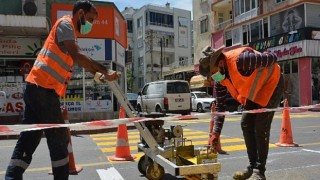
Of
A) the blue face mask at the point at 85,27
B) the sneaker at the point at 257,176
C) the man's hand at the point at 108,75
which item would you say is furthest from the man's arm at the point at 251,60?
the blue face mask at the point at 85,27

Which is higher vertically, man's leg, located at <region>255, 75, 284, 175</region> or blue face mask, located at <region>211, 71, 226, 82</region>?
blue face mask, located at <region>211, 71, 226, 82</region>

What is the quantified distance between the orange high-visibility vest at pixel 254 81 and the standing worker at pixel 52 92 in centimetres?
135

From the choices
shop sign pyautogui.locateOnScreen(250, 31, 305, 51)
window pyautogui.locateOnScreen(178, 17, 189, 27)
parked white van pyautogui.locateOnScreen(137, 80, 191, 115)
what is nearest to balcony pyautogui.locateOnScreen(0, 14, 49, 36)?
parked white van pyautogui.locateOnScreen(137, 80, 191, 115)

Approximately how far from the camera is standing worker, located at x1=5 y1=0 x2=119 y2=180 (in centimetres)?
391

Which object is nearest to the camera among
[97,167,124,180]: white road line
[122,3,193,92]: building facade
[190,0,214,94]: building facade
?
[97,167,124,180]: white road line

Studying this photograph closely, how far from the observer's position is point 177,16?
67.4m

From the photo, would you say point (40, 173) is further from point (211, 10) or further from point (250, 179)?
point (211, 10)

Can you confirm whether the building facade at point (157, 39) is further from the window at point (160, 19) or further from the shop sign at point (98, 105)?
the shop sign at point (98, 105)

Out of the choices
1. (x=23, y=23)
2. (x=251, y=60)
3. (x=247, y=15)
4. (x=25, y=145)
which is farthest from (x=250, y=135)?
(x=247, y=15)

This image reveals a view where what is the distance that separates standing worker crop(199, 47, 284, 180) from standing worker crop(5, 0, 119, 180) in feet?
4.10

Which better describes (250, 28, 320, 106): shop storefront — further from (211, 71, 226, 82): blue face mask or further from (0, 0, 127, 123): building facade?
(211, 71, 226, 82): blue face mask

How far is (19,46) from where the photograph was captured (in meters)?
18.6

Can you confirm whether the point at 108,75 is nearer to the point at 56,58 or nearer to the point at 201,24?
the point at 56,58

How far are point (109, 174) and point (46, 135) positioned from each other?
2.25 metres
